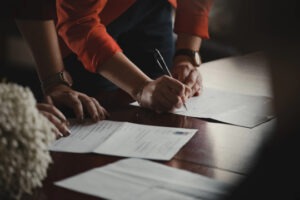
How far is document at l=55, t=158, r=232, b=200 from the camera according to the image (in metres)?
0.79

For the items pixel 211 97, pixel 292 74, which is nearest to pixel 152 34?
pixel 211 97

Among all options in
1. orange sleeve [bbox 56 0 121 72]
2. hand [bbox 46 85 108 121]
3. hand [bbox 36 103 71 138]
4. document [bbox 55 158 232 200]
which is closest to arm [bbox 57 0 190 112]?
orange sleeve [bbox 56 0 121 72]

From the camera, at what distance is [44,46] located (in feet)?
4.80

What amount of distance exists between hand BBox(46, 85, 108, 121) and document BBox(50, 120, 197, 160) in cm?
4

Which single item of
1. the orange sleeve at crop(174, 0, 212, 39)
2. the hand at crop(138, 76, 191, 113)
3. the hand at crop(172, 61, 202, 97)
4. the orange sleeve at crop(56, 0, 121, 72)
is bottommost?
the hand at crop(172, 61, 202, 97)

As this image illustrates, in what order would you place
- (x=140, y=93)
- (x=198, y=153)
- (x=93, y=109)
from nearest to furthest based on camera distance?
1. (x=198, y=153)
2. (x=93, y=109)
3. (x=140, y=93)

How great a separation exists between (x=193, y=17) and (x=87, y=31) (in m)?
0.47

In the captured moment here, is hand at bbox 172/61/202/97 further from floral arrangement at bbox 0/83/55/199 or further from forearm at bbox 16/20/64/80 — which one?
floral arrangement at bbox 0/83/55/199

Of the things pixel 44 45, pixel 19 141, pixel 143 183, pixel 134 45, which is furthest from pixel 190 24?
pixel 19 141

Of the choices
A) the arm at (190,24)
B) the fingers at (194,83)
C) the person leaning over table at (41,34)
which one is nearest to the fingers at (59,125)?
the person leaning over table at (41,34)

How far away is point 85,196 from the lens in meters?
0.79

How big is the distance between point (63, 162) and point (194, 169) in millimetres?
262

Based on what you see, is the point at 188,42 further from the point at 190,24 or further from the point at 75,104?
the point at 75,104

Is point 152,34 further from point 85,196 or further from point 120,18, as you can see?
point 85,196
